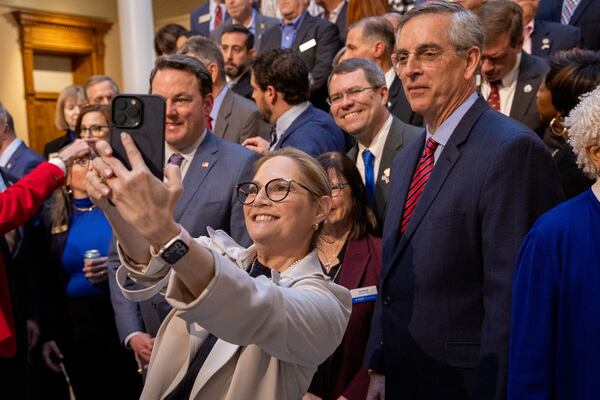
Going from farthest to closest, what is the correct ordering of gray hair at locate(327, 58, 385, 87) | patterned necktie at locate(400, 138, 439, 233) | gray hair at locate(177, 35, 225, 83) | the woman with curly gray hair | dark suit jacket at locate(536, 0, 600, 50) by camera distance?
dark suit jacket at locate(536, 0, 600, 50) → gray hair at locate(177, 35, 225, 83) → gray hair at locate(327, 58, 385, 87) → patterned necktie at locate(400, 138, 439, 233) → the woman with curly gray hair

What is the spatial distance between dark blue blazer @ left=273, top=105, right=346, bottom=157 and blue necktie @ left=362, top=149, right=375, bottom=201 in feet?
0.95

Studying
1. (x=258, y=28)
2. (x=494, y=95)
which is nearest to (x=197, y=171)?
(x=494, y=95)

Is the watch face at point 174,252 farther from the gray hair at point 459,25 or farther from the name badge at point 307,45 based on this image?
the name badge at point 307,45

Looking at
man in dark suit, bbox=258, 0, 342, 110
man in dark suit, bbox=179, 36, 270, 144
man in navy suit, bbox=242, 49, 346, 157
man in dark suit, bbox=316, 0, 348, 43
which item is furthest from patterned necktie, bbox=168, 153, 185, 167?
man in dark suit, bbox=316, 0, 348, 43

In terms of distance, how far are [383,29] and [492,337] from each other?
2.43m

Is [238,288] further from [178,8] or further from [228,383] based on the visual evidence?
[178,8]

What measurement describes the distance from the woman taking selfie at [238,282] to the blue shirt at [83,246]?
193cm

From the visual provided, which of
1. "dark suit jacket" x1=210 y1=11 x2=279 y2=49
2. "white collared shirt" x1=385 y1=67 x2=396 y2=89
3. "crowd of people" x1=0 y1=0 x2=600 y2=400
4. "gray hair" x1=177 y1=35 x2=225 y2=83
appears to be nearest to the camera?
"crowd of people" x1=0 y1=0 x2=600 y2=400

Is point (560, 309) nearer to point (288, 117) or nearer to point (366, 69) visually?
point (366, 69)

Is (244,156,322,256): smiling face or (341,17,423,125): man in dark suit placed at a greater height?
(341,17,423,125): man in dark suit

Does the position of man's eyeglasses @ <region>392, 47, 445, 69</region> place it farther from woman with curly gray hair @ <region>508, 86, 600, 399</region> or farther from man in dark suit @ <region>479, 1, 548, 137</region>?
man in dark suit @ <region>479, 1, 548, 137</region>

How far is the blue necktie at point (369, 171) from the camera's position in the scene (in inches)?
122

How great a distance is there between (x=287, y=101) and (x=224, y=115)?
641 millimetres

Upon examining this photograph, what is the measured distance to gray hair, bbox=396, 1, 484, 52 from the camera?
2.18 metres
